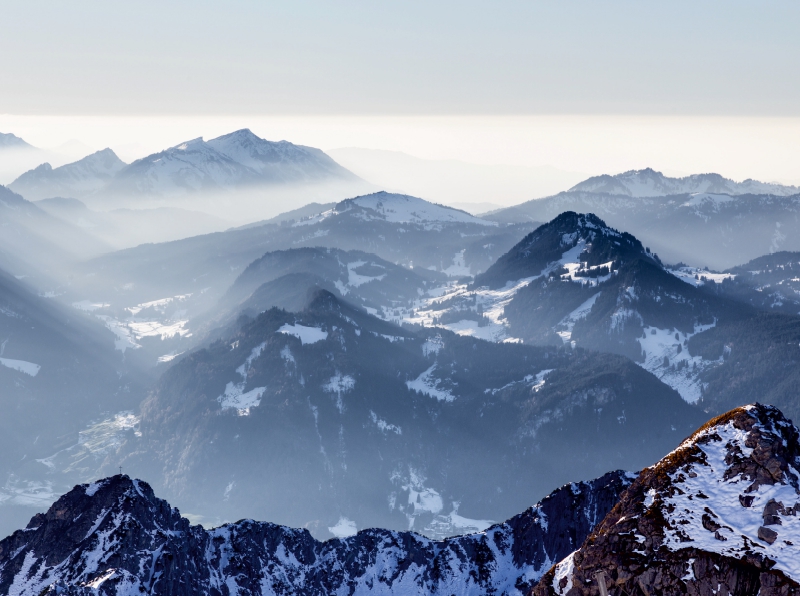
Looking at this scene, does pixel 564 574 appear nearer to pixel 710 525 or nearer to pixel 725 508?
pixel 710 525

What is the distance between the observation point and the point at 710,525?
106m

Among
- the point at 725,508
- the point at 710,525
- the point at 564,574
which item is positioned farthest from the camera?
the point at 564,574

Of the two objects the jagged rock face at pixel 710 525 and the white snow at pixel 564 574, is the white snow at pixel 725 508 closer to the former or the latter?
the jagged rock face at pixel 710 525

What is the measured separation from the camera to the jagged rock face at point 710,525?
333 feet

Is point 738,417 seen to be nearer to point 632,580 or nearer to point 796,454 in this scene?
point 796,454

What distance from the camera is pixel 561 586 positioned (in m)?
111

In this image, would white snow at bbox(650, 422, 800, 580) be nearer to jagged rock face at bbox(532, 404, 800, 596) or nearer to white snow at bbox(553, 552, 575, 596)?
jagged rock face at bbox(532, 404, 800, 596)

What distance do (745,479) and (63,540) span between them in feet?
469

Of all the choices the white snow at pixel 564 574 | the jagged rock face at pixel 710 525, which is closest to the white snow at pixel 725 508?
the jagged rock face at pixel 710 525

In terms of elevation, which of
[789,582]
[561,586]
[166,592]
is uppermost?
[789,582]

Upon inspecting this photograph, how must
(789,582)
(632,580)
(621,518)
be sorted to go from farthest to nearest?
(621,518) → (632,580) → (789,582)

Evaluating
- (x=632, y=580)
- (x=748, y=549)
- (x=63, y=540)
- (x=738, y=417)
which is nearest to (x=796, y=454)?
(x=738, y=417)

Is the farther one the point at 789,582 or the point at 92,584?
the point at 92,584

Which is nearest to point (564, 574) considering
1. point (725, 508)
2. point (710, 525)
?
point (710, 525)
